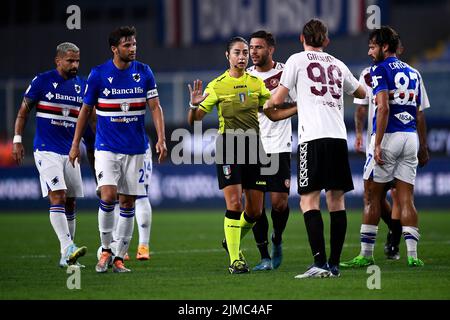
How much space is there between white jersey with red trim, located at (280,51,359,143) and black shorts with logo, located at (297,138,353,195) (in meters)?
0.08

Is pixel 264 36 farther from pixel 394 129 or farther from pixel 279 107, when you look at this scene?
pixel 394 129

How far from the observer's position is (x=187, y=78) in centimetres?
2627

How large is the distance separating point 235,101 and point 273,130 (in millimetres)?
926

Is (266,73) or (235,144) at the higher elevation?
(266,73)

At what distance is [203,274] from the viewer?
9.98m

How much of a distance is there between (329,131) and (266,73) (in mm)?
2100

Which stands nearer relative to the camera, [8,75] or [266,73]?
[266,73]

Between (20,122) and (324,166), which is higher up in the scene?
(20,122)

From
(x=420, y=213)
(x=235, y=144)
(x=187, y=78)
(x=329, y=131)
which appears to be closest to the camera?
(x=329, y=131)

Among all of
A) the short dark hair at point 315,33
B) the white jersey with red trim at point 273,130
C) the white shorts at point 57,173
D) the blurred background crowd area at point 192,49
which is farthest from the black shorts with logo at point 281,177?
the blurred background crowd area at point 192,49

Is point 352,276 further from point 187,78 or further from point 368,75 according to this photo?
point 187,78

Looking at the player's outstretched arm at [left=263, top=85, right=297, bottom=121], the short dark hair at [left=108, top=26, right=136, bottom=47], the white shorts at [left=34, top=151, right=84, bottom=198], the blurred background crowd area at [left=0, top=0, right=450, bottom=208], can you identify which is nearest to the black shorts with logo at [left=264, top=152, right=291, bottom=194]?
the player's outstretched arm at [left=263, top=85, right=297, bottom=121]

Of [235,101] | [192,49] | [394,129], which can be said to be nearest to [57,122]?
[235,101]

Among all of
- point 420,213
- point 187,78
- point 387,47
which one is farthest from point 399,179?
point 187,78
